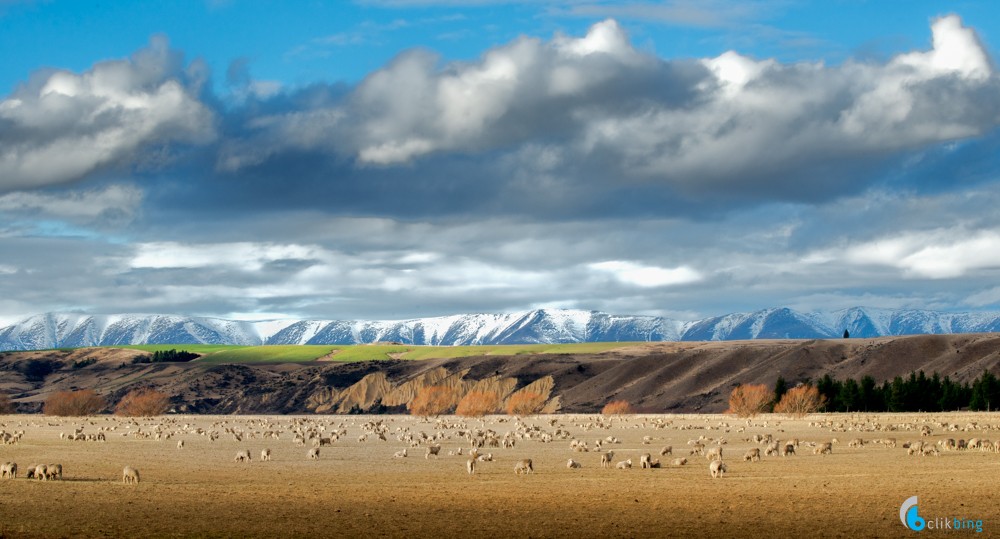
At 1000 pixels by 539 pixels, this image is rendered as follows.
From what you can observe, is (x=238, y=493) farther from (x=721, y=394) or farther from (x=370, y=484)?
(x=721, y=394)

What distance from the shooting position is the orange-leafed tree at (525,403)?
6407 inches

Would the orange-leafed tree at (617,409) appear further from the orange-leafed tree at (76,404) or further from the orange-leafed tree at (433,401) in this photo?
the orange-leafed tree at (76,404)

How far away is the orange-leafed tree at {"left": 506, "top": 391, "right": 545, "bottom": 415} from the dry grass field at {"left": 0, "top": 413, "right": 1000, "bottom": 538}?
9911 cm

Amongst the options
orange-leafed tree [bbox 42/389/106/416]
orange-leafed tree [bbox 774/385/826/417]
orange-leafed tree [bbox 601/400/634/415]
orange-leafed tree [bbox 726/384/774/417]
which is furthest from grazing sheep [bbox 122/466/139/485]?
orange-leafed tree [bbox 42/389/106/416]

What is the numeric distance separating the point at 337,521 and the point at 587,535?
7536 millimetres

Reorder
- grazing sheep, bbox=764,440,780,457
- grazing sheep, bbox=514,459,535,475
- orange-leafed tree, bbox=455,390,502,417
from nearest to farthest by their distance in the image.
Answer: grazing sheep, bbox=514,459,535,475
grazing sheep, bbox=764,440,780,457
orange-leafed tree, bbox=455,390,502,417

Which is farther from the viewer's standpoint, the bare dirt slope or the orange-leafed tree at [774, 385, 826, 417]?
the bare dirt slope

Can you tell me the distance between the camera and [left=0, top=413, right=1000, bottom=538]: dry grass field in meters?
30.1

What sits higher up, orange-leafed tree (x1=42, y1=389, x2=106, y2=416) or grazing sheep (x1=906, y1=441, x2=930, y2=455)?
orange-leafed tree (x1=42, y1=389, x2=106, y2=416)

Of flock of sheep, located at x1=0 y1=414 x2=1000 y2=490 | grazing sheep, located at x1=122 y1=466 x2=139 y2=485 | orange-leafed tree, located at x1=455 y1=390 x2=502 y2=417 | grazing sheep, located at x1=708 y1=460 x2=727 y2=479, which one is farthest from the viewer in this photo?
orange-leafed tree, located at x1=455 y1=390 x2=502 y2=417

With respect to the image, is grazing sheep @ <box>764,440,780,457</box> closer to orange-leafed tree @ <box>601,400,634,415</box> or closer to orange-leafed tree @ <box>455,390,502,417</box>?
orange-leafed tree @ <box>455,390,502,417</box>

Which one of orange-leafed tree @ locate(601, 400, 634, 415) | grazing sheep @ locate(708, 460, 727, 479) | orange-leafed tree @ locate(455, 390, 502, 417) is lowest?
orange-leafed tree @ locate(601, 400, 634, 415)

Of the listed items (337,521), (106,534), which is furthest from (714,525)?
(106,534)

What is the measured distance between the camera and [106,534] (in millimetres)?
28297
